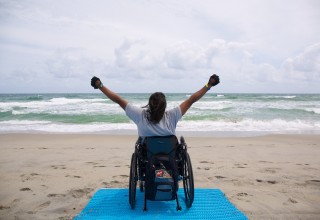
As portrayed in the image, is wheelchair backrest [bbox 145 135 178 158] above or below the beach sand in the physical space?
above

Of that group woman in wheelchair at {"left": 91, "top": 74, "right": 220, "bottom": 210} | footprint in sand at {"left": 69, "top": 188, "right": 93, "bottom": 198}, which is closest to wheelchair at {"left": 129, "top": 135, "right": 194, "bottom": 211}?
woman in wheelchair at {"left": 91, "top": 74, "right": 220, "bottom": 210}

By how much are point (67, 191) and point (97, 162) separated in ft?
5.76

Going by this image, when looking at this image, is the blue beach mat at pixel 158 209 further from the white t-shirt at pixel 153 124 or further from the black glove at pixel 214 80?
the black glove at pixel 214 80

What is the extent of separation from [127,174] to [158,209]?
5.44 ft

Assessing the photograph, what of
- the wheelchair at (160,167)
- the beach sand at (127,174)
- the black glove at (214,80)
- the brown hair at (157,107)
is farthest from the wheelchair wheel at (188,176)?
the black glove at (214,80)

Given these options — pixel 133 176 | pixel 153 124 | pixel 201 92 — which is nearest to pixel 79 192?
pixel 133 176

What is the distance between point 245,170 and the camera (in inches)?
197

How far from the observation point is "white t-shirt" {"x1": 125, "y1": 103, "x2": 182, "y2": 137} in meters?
2.95

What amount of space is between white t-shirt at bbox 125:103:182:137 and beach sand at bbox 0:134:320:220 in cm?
127

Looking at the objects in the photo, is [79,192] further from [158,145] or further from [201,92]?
[201,92]

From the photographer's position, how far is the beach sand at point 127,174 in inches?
132

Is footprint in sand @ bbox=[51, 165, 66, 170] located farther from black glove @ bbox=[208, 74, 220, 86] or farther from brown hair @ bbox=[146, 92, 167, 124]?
black glove @ bbox=[208, 74, 220, 86]

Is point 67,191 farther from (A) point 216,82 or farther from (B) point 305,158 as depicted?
(B) point 305,158

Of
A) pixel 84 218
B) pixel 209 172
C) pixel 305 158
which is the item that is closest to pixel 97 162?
pixel 209 172
